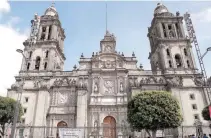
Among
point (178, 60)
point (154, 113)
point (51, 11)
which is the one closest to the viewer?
point (154, 113)

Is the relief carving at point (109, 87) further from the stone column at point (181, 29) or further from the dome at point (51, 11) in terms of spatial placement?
the dome at point (51, 11)

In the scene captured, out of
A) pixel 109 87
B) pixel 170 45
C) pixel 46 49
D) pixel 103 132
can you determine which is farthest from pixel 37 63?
pixel 170 45

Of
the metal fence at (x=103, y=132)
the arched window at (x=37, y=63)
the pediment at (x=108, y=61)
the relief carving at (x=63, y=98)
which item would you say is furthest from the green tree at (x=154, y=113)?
the arched window at (x=37, y=63)

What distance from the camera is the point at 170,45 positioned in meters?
36.4

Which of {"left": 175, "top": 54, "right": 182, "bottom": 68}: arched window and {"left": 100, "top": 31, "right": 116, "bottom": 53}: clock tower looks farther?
{"left": 100, "top": 31, "right": 116, "bottom": 53}: clock tower

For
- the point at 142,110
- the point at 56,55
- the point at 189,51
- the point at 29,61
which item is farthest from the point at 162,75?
the point at 29,61

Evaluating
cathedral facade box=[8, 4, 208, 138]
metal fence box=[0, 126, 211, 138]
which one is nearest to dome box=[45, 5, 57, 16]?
cathedral facade box=[8, 4, 208, 138]

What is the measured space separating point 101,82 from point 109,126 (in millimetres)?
7329

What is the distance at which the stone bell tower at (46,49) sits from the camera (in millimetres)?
35375

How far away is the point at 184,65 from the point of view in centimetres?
3453

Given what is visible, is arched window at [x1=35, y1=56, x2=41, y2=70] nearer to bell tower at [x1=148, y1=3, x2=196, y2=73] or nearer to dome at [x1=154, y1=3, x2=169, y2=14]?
bell tower at [x1=148, y1=3, x2=196, y2=73]

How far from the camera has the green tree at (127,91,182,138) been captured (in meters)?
21.8

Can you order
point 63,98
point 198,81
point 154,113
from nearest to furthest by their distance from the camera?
1. point 154,113
2. point 63,98
3. point 198,81

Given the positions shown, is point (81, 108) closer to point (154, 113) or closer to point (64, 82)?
point (64, 82)
